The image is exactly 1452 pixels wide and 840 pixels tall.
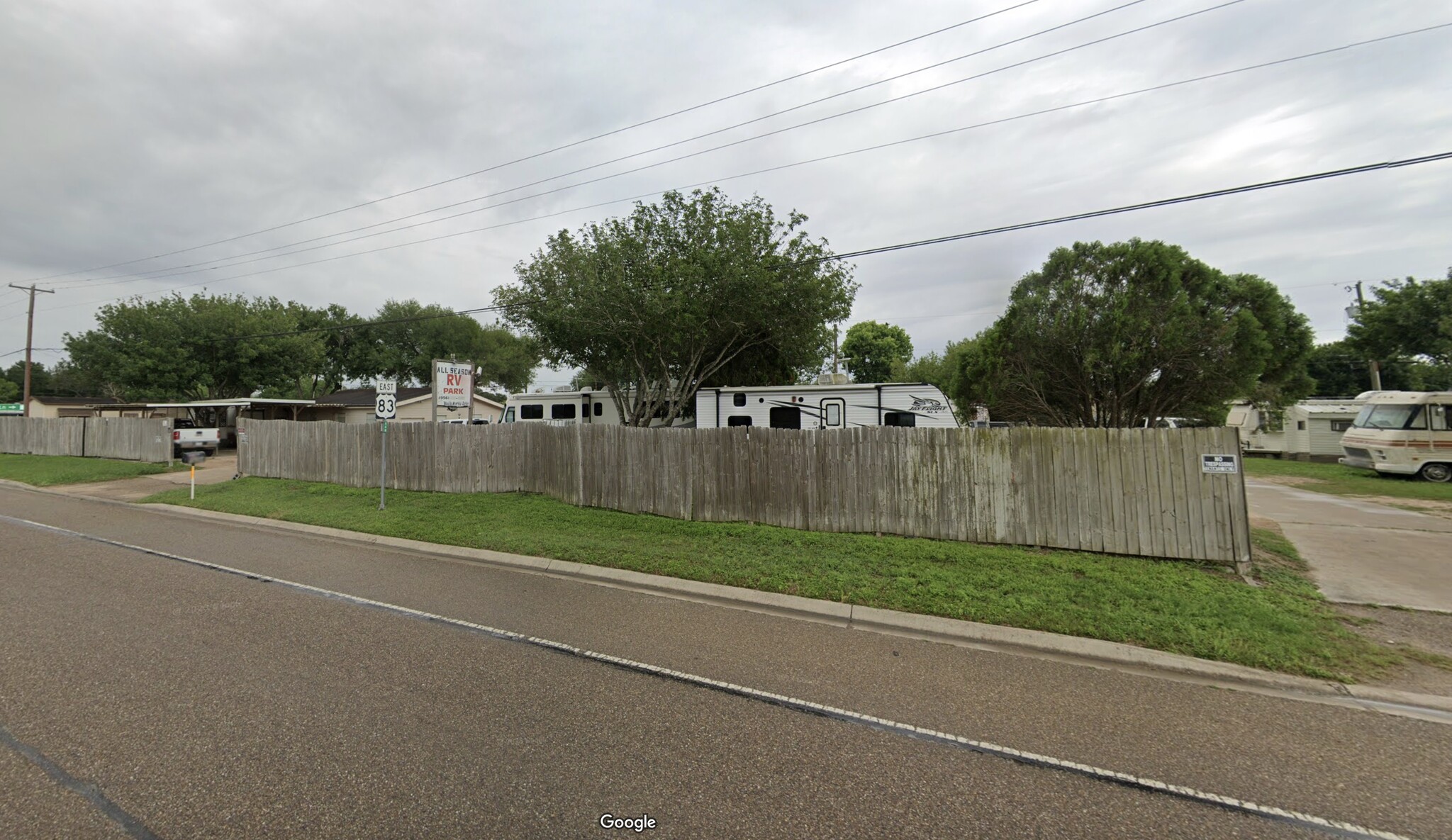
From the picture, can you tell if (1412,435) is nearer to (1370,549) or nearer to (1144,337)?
(1144,337)

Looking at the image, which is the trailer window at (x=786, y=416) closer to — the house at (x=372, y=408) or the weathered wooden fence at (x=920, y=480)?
the weathered wooden fence at (x=920, y=480)

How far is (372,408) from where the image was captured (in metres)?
34.4

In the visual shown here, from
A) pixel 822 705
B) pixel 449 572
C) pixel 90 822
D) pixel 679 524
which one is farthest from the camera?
pixel 679 524

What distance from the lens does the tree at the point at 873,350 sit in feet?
169

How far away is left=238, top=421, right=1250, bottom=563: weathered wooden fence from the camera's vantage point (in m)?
7.52

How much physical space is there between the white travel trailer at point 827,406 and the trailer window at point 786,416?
2 centimetres

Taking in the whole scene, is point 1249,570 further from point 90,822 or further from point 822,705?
point 90,822

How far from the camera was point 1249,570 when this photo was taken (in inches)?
277

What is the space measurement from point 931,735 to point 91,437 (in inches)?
1404

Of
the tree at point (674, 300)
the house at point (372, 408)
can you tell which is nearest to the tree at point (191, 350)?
the house at point (372, 408)

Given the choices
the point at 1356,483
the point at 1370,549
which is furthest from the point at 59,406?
the point at 1356,483

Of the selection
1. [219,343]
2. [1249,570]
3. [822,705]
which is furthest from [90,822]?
[219,343]

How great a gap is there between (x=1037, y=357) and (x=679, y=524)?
18.3m

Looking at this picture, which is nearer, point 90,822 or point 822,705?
point 90,822
